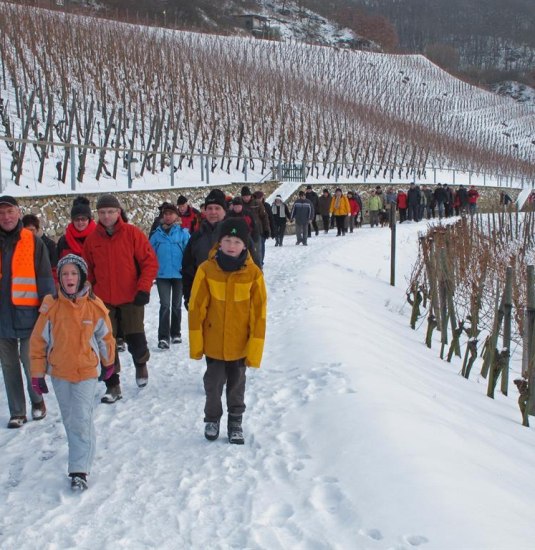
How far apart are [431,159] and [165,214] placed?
1580 inches

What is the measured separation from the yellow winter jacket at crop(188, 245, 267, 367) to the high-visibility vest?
131 centimetres

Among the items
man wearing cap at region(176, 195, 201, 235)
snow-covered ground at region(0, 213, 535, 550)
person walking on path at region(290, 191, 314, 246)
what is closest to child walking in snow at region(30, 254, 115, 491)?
snow-covered ground at region(0, 213, 535, 550)

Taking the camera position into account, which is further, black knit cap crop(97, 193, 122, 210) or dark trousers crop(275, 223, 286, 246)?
dark trousers crop(275, 223, 286, 246)

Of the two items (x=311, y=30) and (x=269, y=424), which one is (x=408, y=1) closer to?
(x=311, y=30)

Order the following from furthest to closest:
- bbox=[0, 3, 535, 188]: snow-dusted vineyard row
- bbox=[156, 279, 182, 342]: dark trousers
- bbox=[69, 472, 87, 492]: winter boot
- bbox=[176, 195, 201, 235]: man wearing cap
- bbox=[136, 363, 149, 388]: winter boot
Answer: bbox=[0, 3, 535, 188]: snow-dusted vineyard row
bbox=[176, 195, 201, 235]: man wearing cap
bbox=[156, 279, 182, 342]: dark trousers
bbox=[136, 363, 149, 388]: winter boot
bbox=[69, 472, 87, 492]: winter boot

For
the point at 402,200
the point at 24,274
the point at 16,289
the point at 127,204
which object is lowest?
the point at 402,200

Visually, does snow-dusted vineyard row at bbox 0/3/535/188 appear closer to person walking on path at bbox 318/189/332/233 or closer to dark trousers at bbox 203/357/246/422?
person walking on path at bbox 318/189/332/233

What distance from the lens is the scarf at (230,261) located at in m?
4.00

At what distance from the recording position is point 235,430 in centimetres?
423

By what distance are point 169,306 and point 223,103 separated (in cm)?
2584

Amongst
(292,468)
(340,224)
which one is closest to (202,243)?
(292,468)

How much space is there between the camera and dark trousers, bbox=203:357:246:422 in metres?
4.15

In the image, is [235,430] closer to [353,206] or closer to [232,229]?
[232,229]

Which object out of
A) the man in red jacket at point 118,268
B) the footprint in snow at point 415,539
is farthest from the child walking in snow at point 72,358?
the footprint in snow at point 415,539
